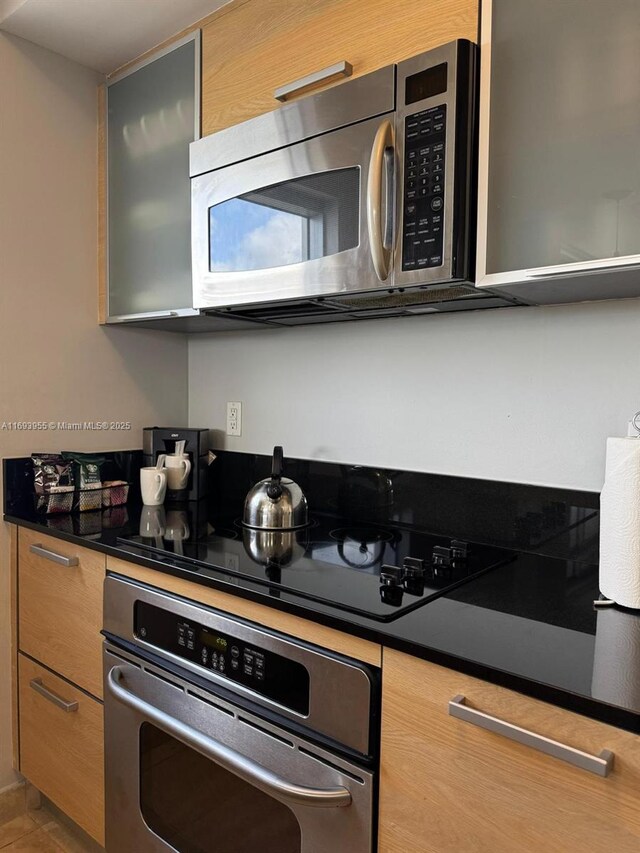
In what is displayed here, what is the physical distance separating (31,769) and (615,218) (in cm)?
200

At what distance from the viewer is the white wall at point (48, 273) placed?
5.90 ft

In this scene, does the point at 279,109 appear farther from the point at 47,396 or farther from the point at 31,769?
the point at 31,769

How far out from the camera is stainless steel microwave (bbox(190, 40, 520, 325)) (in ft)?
3.78

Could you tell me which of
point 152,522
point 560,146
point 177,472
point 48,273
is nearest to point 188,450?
point 177,472

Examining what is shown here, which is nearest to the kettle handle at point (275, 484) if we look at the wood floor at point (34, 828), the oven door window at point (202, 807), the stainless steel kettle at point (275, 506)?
the stainless steel kettle at point (275, 506)

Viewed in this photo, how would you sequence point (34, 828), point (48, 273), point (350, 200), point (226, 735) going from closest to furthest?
point (226, 735) < point (350, 200) < point (34, 828) < point (48, 273)

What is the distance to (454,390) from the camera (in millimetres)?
1545

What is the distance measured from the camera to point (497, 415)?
4.82 ft

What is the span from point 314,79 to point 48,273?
3.32 feet

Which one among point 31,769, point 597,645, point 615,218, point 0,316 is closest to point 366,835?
point 597,645

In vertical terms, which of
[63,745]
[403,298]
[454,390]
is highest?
[403,298]

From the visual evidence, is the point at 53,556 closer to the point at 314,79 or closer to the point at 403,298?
the point at 403,298

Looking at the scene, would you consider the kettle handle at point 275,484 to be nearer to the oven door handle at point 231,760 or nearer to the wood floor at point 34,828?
the oven door handle at point 231,760

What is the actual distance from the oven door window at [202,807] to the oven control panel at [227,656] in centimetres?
20
